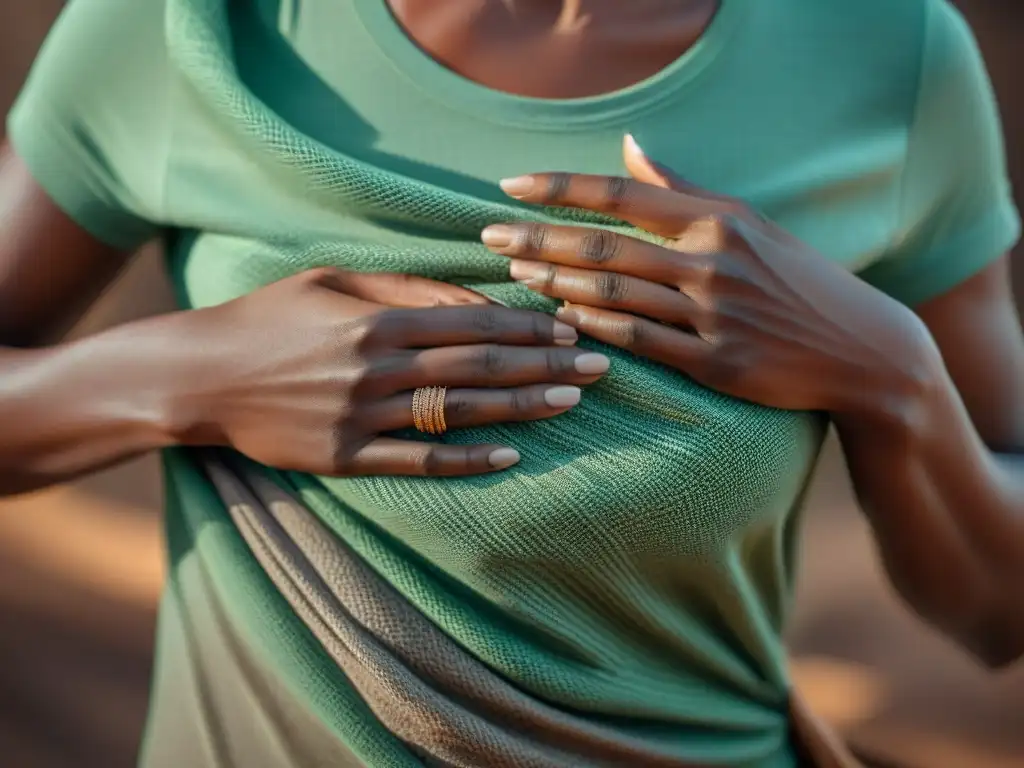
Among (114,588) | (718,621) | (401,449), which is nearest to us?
(401,449)

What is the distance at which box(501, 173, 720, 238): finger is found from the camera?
0.49 m

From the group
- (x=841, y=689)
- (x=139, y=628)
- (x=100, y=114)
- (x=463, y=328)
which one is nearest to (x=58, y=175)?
(x=100, y=114)

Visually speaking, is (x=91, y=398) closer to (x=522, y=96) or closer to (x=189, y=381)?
(x=189, y=381)

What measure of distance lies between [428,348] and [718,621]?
26 cm

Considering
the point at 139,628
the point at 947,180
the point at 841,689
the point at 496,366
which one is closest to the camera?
the point at 496,366

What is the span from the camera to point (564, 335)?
49 centimetres

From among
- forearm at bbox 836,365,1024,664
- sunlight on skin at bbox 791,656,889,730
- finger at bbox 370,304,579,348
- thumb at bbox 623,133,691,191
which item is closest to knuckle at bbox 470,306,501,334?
finger at bbox 370,304,579,348

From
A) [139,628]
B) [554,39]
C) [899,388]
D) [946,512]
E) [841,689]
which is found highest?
[554,39]

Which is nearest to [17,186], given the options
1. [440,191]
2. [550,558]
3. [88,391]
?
[88,391]

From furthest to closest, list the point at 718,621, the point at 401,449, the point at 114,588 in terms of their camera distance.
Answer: the point at 114,588
the point at 718,621
the point at 401,449

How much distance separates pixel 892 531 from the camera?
62cm

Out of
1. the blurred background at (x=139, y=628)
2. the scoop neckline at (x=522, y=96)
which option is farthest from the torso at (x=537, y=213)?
the blurred background at (x=139, y=628)

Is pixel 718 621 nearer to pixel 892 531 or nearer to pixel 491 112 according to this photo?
pixel 892 531

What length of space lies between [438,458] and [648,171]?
18 centimetres
